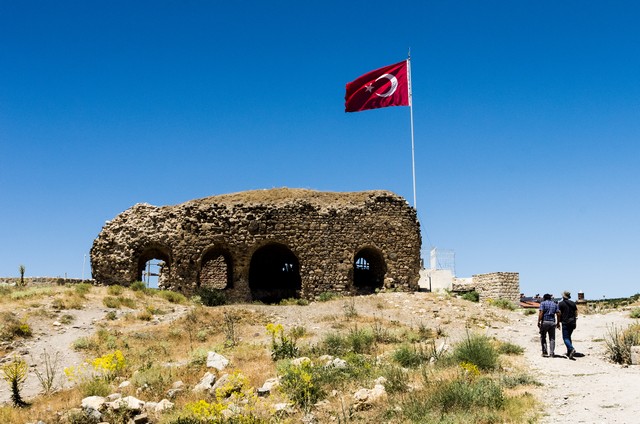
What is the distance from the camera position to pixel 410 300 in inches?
914

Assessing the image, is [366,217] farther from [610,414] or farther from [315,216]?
[610,414]

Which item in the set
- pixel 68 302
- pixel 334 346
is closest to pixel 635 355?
pixel 334 346

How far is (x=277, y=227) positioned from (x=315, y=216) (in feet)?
6.24

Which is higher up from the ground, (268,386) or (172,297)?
(172,297)

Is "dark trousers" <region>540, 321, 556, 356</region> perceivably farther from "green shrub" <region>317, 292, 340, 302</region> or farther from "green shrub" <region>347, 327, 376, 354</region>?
"green shrub" <region>317, 292, 340, 302</region>

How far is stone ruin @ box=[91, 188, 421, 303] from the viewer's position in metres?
25.6

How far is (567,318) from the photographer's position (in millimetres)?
A: 12859

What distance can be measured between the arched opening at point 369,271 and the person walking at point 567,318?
1338 centimetres

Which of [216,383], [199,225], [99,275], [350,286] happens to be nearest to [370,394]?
[216,383]

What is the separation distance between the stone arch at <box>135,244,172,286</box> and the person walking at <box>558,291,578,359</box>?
18.4 meters

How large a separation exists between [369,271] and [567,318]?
1631 centimetres

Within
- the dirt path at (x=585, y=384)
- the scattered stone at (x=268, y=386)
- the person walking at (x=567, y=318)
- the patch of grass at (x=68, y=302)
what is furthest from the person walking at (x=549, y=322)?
the patch of grass at (x=68, y=302)

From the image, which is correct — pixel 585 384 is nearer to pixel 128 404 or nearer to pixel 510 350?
pixel 510 350

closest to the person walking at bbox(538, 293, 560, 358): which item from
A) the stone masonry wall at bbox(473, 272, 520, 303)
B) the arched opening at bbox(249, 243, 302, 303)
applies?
the stone masonry wall at bbox(473, 272, 520, 303)
